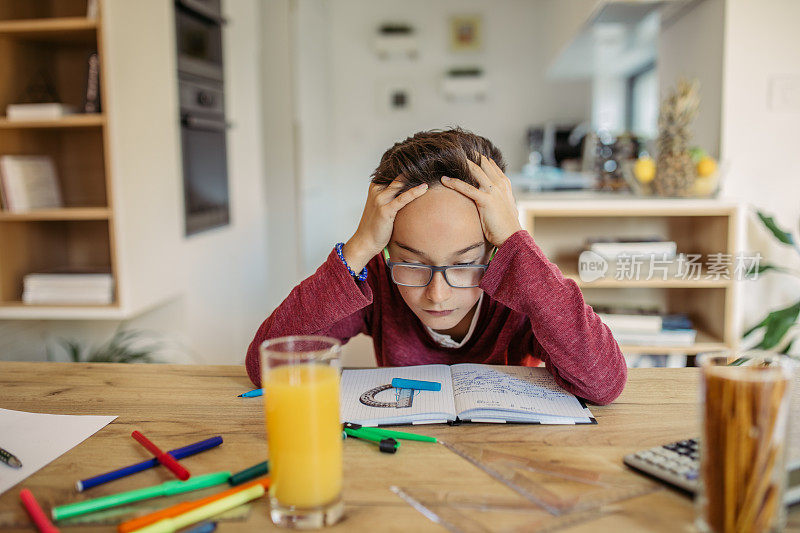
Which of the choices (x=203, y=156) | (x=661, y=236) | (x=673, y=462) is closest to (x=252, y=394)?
(x=673, y=462)

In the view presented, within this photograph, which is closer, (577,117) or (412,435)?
(412,435)

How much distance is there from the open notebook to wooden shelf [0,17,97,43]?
1.67 metres

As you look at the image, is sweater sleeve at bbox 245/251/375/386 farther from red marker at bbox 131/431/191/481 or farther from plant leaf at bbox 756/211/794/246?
plant leaf at bbox 756/211/794/246

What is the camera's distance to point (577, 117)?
5.79 meters

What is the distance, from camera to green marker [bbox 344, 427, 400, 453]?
0.79m

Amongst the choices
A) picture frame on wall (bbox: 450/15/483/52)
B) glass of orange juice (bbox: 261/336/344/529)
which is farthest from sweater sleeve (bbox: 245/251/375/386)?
picture frame on wall (bbox: 450/15/483/52)

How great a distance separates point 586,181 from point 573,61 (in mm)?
943

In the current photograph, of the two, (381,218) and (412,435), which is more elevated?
(381,218)

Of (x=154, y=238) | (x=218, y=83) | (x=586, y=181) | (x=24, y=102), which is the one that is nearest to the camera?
(x=24, y=102)

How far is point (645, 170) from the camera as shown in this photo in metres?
2.41

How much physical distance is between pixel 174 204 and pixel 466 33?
3.87 metres

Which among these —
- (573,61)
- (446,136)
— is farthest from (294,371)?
(573,61)

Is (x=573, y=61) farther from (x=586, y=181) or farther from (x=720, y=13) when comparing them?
(x=720, y=13)

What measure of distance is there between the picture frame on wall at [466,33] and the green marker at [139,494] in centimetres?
556
